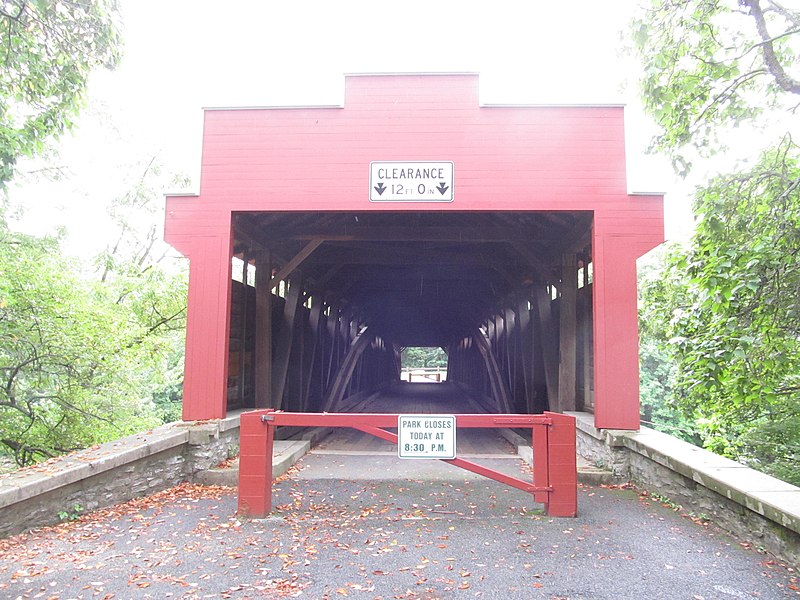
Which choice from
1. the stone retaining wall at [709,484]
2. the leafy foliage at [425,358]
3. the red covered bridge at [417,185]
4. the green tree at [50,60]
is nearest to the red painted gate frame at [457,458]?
the stone retaining wall at [709,484]

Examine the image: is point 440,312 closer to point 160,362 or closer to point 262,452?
point 160,362

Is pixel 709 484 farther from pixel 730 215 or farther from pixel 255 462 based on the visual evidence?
pixel 255 462

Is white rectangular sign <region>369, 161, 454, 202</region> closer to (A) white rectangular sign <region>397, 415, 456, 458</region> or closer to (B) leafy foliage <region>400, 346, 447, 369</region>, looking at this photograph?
(A) white rectangular sign <region>397, 415, 456, 458</region>

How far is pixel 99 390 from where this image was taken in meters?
10.4

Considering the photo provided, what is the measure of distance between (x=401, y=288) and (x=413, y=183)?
7.05 meters

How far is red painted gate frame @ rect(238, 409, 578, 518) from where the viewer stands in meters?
4.35

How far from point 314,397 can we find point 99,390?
3.98m

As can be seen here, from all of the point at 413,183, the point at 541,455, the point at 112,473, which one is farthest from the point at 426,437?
the point at 413,183

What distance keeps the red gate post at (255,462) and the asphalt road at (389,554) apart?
14 centimetres

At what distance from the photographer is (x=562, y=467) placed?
441cm

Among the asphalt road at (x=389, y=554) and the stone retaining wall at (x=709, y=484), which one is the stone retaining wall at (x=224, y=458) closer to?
the stone retaining wall at (x=709, y=484)

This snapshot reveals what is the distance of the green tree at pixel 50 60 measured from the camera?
5145 millimetres

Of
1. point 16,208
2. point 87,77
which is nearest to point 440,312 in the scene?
point 16,208

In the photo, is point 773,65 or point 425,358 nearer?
point 773,65
